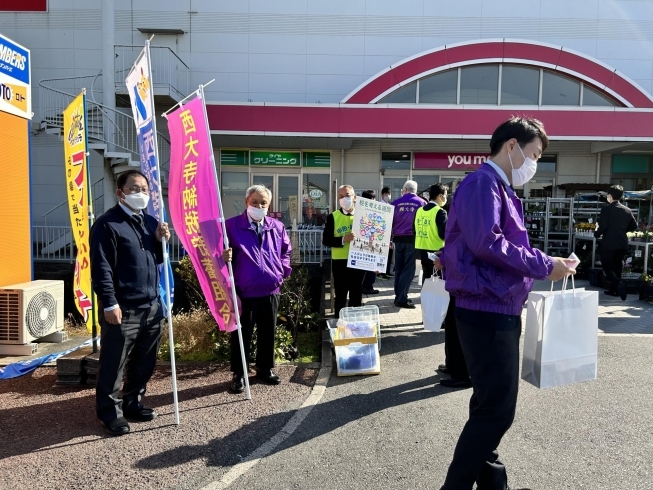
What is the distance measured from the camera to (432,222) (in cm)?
662

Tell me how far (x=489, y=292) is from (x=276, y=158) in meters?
13.4

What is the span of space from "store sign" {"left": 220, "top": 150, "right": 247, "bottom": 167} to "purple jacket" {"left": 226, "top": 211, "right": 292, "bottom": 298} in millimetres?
11004

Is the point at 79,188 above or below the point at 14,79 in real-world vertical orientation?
below

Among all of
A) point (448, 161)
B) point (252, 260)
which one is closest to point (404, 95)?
point (448, 161)

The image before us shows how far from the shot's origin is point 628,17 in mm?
15133

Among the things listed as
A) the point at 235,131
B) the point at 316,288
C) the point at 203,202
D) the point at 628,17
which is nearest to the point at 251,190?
the point at 203,202

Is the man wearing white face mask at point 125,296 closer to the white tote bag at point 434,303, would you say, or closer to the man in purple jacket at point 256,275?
the man in purple jacket at point 256,275

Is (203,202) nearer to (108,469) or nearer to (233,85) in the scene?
(108,469)

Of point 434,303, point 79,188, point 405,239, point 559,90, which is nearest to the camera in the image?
point 434,303

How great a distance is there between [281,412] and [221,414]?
0.50 metres

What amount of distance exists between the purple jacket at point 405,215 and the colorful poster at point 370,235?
4.56 ft

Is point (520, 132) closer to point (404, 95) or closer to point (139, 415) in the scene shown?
point (139, 415)

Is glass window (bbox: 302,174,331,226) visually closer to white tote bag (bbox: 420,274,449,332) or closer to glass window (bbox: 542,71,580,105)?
glass window (bbox: 542,71,580,105)

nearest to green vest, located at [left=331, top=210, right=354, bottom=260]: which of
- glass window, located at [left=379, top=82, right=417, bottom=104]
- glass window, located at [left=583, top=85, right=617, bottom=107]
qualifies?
glass window, located at [left=379, top=82, right=417, bottom=104]
